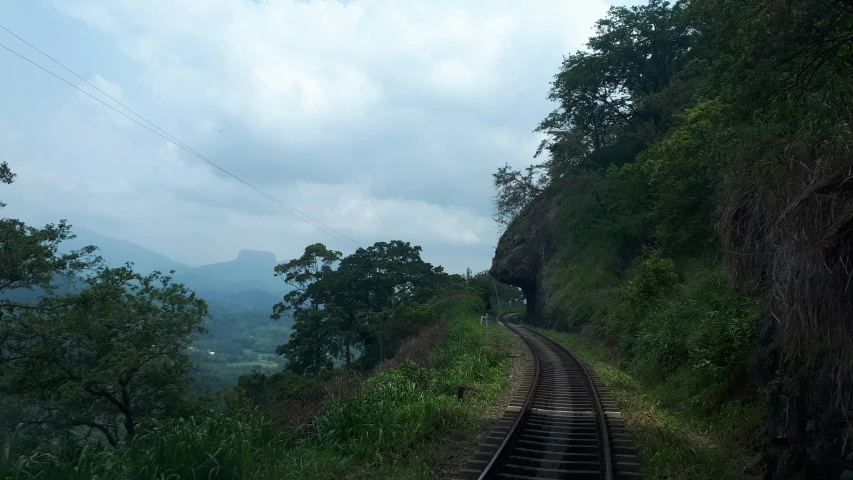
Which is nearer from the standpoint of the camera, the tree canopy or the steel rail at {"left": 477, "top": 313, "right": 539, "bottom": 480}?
the steel rail at {"left": 477, "top": 313, "right": 539, "bottom": 480}

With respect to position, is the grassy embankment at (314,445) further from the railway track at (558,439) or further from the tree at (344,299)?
the tree at (344,299)

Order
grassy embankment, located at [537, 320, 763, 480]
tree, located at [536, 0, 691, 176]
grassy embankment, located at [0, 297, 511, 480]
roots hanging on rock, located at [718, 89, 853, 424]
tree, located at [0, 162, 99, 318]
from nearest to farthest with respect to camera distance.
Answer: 1. roots hanging on rock, located at [718, 89, 853, 424]
2. grassy embankment, located at [0, 297, 511, 480]
3. grassy embankment, located at [537, 320, 763, 480]
4. tree, located at [0, 162, 99, 318]
5. tree, located at [536, 0, 691, 176]

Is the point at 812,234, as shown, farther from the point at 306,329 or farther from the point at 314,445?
the point at 306,329

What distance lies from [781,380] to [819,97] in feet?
13.5

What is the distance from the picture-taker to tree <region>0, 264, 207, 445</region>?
18.1 metres

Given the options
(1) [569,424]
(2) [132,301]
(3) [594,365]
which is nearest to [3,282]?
(2) [132,301]

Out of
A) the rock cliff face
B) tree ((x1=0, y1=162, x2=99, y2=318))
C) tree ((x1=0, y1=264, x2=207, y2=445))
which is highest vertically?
the rock cliff face

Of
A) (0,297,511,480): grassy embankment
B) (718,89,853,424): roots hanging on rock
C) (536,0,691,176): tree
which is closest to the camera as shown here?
(718,89,853,424): roots hanging on rock

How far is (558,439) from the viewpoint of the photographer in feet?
28.0

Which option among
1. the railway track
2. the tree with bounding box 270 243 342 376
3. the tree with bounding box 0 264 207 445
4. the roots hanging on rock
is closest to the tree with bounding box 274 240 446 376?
the tree with bounding box 270 243 342 376

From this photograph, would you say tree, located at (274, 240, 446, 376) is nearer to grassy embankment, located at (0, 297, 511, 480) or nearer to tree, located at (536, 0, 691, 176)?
tree, located at (536, 0, 691, 176)

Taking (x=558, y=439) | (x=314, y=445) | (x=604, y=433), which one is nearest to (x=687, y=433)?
(x=604, y=433)

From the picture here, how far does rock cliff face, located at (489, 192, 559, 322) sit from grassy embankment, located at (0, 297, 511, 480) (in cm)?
3189

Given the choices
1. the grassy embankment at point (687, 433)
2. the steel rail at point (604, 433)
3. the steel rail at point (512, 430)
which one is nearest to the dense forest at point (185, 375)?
the steel rail at point (512, 430)
